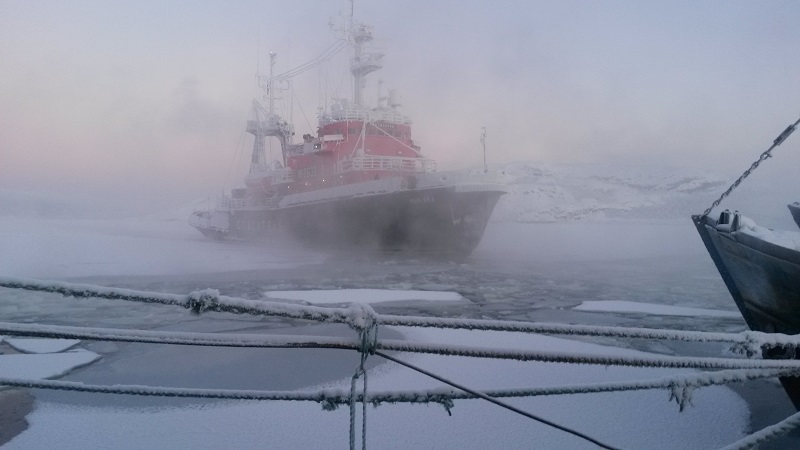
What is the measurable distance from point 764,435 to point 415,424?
2.51m

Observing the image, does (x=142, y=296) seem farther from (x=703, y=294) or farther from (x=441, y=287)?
(x=703, y=294)

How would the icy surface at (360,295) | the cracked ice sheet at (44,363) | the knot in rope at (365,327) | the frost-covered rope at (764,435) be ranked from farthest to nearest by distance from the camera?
the icy surface at (360,295), the cracked ice sheet at (44,363), the frost-covered rope at (764,435), the knot in rope at (365,327)

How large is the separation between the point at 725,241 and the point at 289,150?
2562 cm

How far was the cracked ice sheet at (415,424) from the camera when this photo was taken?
137 inches

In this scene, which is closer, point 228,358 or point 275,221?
point 228,358

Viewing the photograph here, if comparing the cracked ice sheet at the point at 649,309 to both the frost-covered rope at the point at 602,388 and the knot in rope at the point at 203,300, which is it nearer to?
the frost-covered rope at the point at 602,388

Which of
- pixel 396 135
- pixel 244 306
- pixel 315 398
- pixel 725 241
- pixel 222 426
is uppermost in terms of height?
pixel 396 135

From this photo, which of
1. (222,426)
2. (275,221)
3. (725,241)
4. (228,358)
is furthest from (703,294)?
(275,221)

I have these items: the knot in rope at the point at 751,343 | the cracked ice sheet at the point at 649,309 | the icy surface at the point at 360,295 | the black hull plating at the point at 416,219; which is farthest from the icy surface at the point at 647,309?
the black hull plating at the point at 416,219

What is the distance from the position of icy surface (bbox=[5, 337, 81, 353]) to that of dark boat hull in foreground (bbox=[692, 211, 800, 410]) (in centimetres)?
714

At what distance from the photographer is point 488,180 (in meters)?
18.2

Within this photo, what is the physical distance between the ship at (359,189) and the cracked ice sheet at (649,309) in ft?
28.5

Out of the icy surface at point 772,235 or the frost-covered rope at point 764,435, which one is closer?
the frost-covered rope at point 764,435

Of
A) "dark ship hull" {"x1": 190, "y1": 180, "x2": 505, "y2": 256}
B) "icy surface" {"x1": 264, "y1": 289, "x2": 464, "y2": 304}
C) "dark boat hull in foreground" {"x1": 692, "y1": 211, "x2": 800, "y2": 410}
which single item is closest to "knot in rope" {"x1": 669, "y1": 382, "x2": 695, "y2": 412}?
"dark boat hull in foreground" {"x1": 692, "y1": 211, "x2": 800, "y2": 410}
